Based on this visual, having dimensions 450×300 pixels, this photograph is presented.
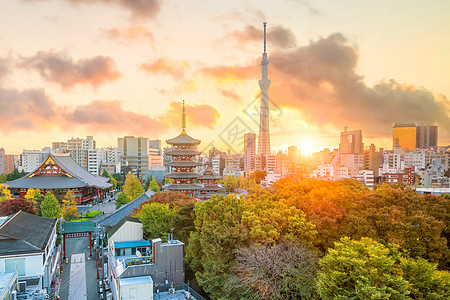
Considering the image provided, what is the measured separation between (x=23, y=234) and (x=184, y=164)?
95.0 ft

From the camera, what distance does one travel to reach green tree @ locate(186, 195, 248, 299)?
16391 millimetres

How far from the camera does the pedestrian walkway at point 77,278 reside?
64.5ft

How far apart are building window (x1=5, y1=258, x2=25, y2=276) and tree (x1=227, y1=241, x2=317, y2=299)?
9.67 m

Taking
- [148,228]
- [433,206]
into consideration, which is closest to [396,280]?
[433,206]

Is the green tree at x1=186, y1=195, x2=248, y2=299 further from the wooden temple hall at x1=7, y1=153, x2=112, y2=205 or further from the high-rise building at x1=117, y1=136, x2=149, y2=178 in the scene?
the high-rise building at x1=117, y1=136, x2=149, y2=178

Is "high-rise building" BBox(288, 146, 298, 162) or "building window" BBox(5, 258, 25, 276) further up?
"high-rise building" BBox(288, 146, 298, 162)

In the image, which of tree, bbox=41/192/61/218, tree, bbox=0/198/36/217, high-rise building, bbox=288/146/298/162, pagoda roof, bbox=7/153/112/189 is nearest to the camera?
tree, bbox=0/198/36/217

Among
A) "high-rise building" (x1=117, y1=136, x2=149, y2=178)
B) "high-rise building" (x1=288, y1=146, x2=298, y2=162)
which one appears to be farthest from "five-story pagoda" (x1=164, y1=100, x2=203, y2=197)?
"high-rise building" (x1=288, y1=146, x2=298, y2=162)

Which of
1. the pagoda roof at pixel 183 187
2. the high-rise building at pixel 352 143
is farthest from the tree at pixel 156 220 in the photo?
the high-rise building at pixel 352 143

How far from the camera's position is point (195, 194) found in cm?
4606

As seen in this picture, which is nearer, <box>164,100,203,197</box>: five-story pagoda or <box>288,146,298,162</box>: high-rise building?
<box>164,100,203,197</box>: five-story pagoda

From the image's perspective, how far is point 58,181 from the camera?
48.6 m

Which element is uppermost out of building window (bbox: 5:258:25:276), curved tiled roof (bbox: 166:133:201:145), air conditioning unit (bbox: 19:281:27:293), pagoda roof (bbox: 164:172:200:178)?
curved tiled roof (bbox: 166:133:201:145)

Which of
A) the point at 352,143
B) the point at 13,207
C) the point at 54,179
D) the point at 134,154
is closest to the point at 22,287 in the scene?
the point at 13,207
